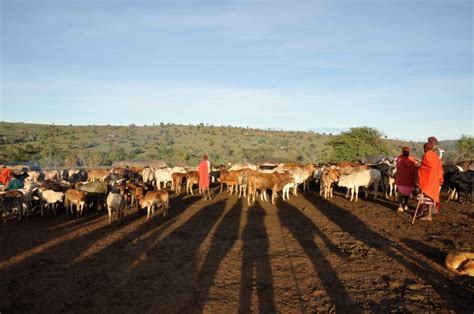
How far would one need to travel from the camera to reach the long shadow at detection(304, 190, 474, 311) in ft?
18.5

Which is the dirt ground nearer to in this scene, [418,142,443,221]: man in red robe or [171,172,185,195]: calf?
[418,142,443,221]: man in red robe

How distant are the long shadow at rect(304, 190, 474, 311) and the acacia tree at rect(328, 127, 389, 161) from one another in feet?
88.4

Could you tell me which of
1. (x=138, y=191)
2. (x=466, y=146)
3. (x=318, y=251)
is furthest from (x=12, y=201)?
(x=466, y=146)

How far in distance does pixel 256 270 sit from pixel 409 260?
10.8ft

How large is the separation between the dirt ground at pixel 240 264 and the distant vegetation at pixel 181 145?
28.6 meters

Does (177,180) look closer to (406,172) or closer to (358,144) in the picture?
(406,172)

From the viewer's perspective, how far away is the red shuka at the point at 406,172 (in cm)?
1178

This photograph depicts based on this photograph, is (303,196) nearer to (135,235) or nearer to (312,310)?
(135,235)

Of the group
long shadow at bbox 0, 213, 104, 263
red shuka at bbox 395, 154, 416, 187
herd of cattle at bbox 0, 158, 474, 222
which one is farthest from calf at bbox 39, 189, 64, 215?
red shuka at bbox 395, 154, 416, 187

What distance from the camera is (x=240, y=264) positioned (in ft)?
25.4

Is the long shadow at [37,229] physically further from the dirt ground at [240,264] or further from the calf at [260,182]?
the calf at [260,182]

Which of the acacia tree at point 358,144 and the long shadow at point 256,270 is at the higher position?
the acacia tree at point 358,144

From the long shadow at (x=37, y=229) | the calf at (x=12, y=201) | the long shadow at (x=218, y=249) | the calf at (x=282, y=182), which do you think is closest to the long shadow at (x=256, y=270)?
the long shadow at (x=218, y=249)

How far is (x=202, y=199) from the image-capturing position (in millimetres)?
17609
